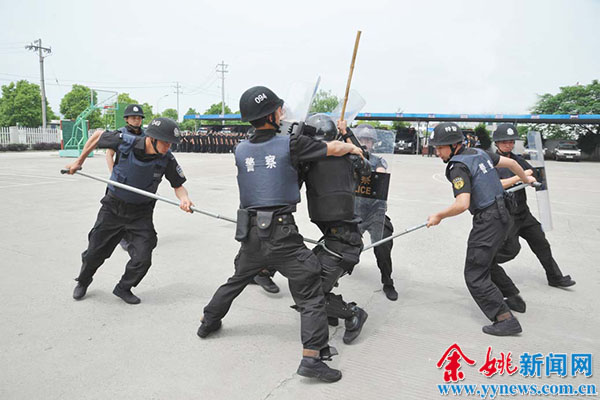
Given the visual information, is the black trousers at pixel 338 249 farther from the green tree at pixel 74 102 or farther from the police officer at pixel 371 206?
the green tree at pixel 74 102

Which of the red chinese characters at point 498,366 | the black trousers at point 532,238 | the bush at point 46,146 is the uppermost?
the black trousers at point 532,238

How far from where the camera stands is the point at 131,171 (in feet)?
11.8

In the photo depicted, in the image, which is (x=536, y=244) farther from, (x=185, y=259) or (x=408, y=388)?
(x=185, y=259)

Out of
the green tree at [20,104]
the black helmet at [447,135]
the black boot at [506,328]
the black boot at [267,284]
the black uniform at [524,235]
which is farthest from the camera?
the green tree at [20,104]

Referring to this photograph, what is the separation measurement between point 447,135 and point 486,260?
3.34 feet

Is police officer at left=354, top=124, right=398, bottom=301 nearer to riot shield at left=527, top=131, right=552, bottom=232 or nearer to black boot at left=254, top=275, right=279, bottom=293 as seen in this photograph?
black boot at left=254, top=275, right=279, bottom=293

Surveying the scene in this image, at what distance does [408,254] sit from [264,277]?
85.5 inches

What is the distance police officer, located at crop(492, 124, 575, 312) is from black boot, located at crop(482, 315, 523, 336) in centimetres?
52

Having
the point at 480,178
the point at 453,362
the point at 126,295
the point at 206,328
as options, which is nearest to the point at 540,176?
the point at 480,178

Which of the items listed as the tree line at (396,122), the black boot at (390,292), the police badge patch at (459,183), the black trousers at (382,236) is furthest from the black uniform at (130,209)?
the tree line at (396,122)

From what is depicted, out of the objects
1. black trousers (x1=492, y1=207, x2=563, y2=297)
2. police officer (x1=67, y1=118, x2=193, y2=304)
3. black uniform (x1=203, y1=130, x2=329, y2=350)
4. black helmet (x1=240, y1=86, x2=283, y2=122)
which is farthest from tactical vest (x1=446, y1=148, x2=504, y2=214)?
police officer (x1=67, y1=118, x2=193, y2=304)

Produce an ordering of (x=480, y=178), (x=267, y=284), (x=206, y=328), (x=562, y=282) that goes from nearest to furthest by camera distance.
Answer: (x=206, y=328)
(x=480, y=178)
(x=267, y=284)
(x=562, y=282)

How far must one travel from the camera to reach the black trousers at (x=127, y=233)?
3643mm

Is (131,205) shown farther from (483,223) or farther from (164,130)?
(483,223)
